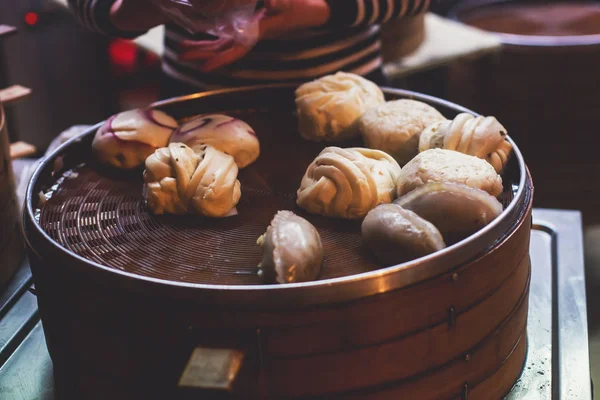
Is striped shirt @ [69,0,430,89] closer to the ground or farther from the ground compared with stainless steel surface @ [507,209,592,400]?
farther from the ground

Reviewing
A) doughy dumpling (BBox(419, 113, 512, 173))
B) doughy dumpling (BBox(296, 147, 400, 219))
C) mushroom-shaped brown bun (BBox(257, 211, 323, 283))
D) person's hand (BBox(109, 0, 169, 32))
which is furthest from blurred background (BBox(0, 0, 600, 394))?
mushroom-shaped brown bun (BBox(257, 211, 323, 283))

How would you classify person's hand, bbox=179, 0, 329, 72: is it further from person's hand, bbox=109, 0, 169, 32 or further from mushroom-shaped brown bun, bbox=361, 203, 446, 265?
mushroom-shaped brown bun, bbox=361, 203, 446, 265

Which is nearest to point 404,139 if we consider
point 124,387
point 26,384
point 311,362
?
point 311,362

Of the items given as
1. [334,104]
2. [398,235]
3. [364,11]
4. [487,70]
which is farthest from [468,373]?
[487,70]

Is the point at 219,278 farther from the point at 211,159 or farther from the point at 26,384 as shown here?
the point at 26,384

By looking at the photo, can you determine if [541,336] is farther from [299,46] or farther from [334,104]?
[299,46]

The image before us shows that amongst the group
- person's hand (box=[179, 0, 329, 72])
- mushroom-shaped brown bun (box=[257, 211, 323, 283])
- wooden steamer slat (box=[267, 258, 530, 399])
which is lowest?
wooden steamer slat (box=[267, 258, 530, 399])

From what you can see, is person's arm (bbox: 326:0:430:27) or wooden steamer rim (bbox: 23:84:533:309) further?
person's arm (bbox: 326:0:430:27)
